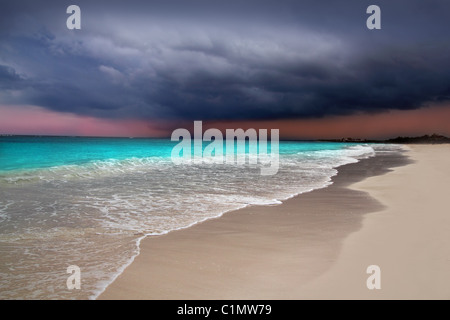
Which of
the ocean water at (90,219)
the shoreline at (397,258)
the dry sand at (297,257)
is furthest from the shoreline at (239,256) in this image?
the ocean water at (90,219)

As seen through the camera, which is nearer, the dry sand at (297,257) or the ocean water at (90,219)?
the dry sand at (297,257)

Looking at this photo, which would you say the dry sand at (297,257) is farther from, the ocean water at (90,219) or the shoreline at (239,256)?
the ocean water at (90,219)

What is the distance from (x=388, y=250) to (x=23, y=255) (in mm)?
5391

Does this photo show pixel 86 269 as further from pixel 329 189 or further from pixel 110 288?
pixel 329 189

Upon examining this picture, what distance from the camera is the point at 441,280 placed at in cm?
372

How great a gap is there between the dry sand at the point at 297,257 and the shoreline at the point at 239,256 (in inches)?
0.5

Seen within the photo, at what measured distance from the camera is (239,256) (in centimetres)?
460

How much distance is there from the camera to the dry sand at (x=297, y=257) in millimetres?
3549

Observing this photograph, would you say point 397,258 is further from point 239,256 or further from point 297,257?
point 239,256

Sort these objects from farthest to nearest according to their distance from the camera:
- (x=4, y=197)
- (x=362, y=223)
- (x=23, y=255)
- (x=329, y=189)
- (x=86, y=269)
Answer: (x=329, y=189) → (x=4, y=197) → (x=362, y=223) → (x=23, y=255) → (x=86, y=269)

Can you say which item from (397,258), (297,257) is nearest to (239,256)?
(297,257)

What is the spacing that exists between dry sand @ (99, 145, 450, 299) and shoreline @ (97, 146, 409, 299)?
0.04ft

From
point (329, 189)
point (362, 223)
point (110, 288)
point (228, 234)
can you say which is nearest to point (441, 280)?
point (362, 223)

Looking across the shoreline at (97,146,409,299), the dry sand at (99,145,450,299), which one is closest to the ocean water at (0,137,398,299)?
the shoreline at (97,146,409,299)
